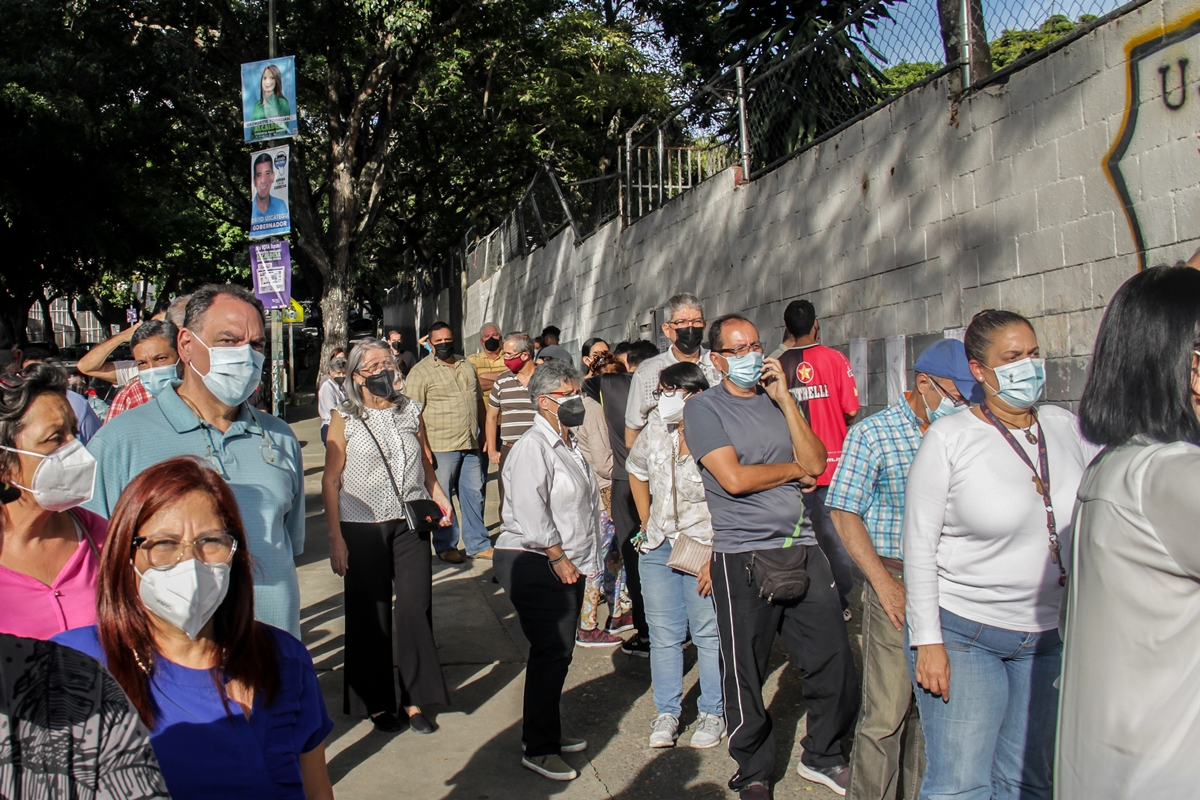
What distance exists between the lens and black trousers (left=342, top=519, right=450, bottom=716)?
4.97m

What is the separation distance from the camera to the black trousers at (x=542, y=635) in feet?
14.8

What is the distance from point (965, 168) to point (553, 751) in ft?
14.7

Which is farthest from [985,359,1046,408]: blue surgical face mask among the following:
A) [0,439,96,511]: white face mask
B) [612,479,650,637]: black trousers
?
[612,479,650,637]: black trousers

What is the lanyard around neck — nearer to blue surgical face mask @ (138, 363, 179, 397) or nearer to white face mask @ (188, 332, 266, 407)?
white face mask @ (188, 332, 266, 407)

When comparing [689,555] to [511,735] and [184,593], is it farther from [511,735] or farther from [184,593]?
[184,593]

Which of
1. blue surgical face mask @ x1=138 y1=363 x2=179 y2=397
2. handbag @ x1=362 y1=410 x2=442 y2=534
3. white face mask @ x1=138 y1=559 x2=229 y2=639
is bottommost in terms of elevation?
handbag @ x1=362 y1=410 x2=442 y2=534

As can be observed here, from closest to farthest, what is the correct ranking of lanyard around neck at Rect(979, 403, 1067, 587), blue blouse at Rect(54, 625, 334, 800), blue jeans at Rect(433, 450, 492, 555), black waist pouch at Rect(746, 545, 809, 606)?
1. blue blouse at Rect(54, 625, 334, 800)
2. lanyard around neck at Rect(979, 403, 1067, 587)
3. black waist pouch at Rect(746, 545, 809, 606)
4. blue jeans at Rect(433, 450, 492, 555)

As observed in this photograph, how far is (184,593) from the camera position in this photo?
7.03ft

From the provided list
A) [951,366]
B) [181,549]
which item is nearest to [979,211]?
[951,366]

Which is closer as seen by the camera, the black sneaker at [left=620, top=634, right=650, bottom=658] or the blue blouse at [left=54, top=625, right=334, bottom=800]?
the blue blouse at [left=54, top=625, right=334, bottom=800]

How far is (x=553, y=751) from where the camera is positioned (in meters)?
4.50

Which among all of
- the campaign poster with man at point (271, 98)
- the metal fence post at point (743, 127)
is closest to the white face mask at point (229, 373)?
the metal fence post at point (743, 127)

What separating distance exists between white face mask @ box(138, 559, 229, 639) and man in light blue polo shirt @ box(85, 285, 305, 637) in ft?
2.62

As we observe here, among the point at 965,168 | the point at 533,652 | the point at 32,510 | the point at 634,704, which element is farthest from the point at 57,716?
the point at 965,168
